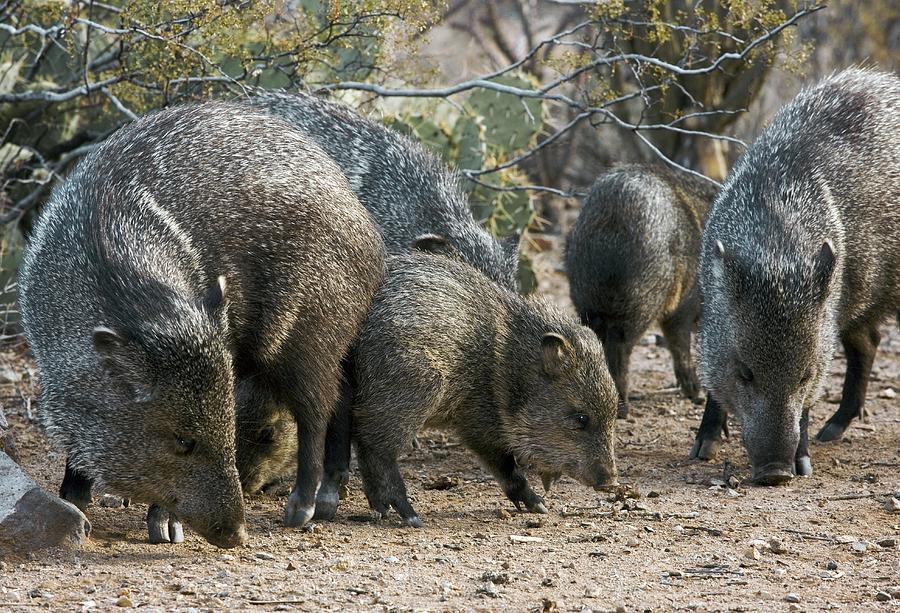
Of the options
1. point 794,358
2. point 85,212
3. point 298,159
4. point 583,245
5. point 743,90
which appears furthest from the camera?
point 743,90

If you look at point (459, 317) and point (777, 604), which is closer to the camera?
point (777, 604)

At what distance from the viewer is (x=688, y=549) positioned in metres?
4.50

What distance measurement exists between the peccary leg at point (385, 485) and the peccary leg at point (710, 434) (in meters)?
1.77

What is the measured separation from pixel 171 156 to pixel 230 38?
5.55ft

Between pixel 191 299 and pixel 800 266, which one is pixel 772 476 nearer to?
pixel 800 266

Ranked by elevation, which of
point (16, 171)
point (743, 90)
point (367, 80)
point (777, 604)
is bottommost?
point (777, 604)

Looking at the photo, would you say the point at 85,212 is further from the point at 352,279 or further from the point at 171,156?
the point at 352,279

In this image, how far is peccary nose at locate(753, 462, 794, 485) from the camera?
5.16m

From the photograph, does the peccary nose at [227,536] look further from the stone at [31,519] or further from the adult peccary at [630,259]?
the adult peccary at [630,259]

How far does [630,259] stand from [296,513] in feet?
9.14

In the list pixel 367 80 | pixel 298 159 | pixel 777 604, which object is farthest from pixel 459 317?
pixel 367 80

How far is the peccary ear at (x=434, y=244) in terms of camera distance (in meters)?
5.65

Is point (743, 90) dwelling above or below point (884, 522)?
above

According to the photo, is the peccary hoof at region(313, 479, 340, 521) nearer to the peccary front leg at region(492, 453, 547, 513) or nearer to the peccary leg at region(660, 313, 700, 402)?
the peccary front leg at region(492, 453, 547, 513)
